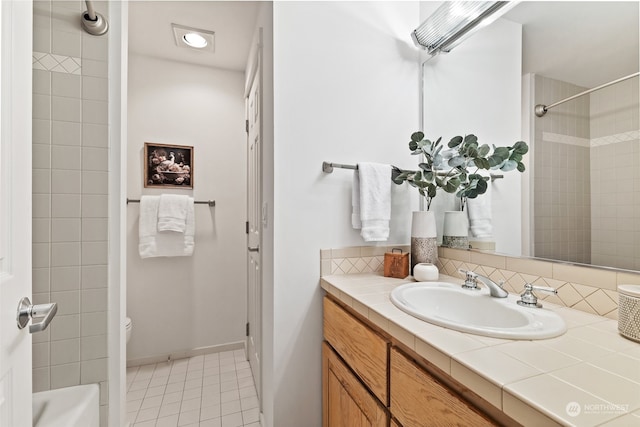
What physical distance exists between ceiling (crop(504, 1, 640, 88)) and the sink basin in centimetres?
74

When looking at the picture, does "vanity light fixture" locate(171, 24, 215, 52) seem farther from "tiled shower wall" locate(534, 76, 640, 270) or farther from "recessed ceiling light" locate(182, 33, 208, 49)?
"tiled shower wall" locate(534, 76, 640, 270)

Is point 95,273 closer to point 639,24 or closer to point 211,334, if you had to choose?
point 211,334

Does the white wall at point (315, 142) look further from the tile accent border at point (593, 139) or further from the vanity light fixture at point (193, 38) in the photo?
the vanity light fixture at point (193, 38)

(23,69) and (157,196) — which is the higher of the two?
(23,69)

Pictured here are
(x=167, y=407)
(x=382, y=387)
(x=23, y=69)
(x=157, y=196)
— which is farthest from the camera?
(x=157, y=196)

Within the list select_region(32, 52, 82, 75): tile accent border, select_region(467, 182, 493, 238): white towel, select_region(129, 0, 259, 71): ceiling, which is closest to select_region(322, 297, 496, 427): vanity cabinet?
select_region(467, 182, 493, 238): white towel

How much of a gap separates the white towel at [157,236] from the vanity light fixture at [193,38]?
113 centimetres

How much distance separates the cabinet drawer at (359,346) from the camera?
2.66 feet

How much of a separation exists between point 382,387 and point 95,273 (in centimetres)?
129

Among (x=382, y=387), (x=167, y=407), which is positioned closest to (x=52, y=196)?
(x=167, y=407)

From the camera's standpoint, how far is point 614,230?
0.82 m

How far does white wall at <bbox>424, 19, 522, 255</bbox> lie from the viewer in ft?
3.67

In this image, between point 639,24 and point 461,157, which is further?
point 461,157

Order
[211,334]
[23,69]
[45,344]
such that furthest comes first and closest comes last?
[211,334] < [45,344] < [23,69]
